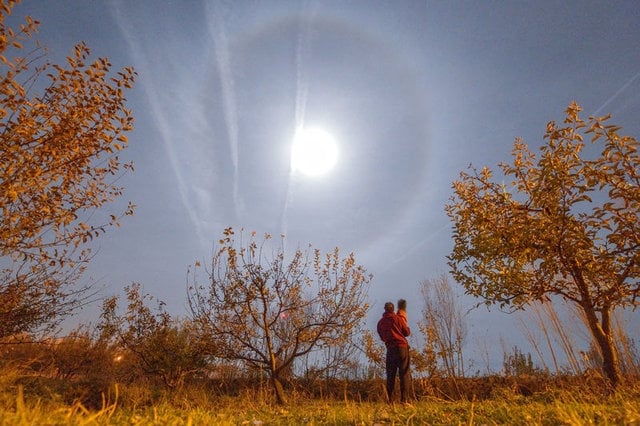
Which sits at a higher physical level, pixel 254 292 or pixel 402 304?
pixel 254 292

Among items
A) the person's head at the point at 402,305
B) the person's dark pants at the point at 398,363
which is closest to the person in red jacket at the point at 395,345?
the person's dark pants at the point at 398,363

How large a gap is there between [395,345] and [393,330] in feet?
1.19

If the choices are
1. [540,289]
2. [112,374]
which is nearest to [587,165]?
[540,289]

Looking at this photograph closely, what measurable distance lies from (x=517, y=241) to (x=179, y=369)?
11431mm

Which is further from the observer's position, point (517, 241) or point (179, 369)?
point (179, 369)

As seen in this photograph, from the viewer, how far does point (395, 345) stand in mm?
8664

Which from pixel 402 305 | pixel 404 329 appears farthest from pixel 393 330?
pixel 402 305

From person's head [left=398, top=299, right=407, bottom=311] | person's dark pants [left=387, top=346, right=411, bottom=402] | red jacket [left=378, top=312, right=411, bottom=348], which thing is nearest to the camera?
person's dark pants [left=387, top=346, right=411, bottom=402]

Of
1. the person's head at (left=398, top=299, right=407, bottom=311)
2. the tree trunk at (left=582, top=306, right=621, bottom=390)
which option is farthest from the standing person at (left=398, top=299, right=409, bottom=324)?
the tree trunk at (left=582, top=306, right=621, bottom=390)

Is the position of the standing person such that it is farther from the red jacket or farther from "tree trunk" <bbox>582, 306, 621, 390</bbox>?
"tree trunk" <bbox>582, 306, 621, 390</bbox>

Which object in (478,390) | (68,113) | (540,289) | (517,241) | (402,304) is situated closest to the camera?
(68,113)

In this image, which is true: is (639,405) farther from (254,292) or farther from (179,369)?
(179,369)

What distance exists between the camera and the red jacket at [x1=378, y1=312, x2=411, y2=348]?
28.4 feet

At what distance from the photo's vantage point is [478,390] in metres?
11.8
